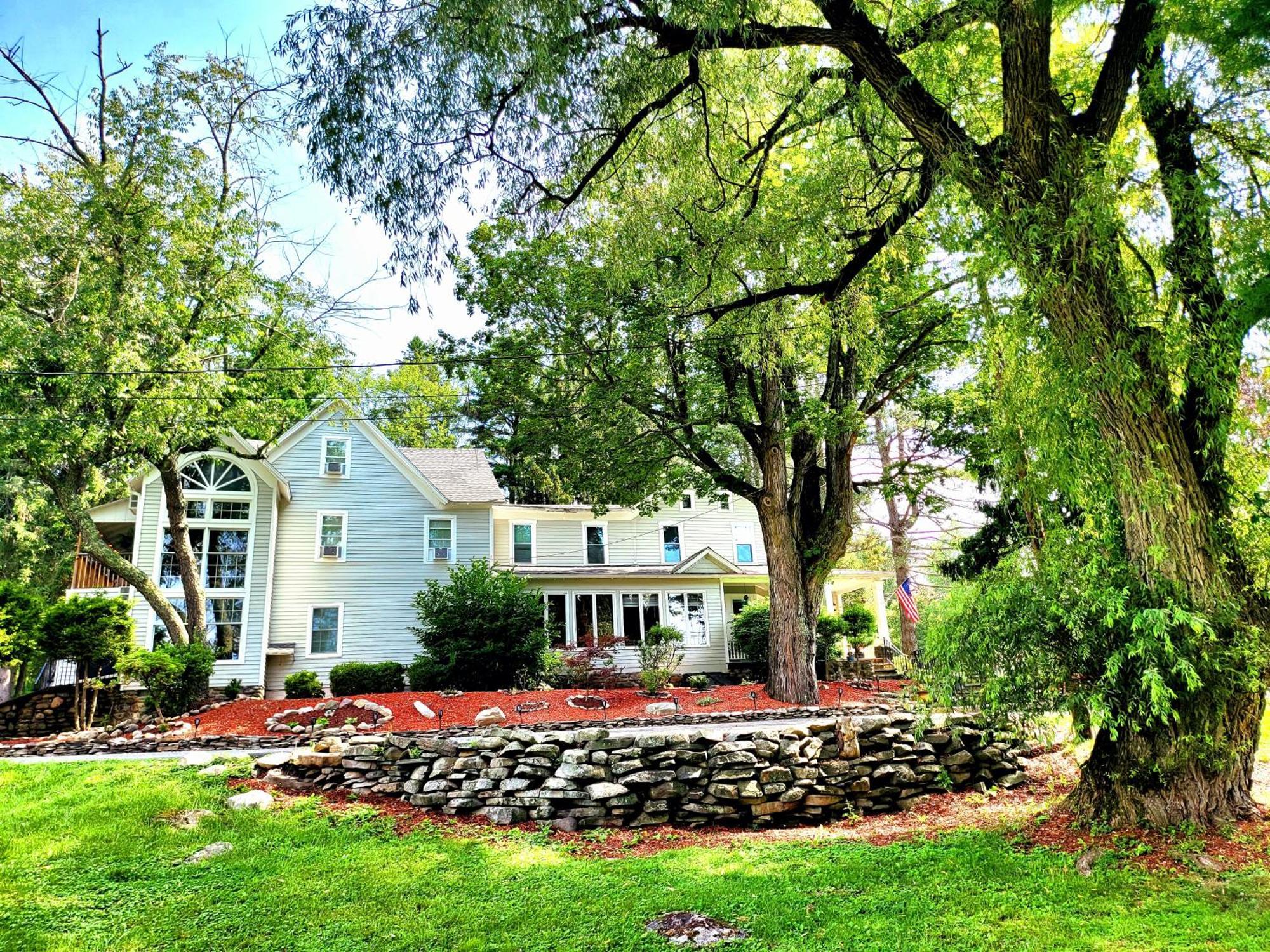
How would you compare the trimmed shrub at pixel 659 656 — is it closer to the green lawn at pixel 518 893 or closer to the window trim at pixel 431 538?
the window trim at pixel 431 538

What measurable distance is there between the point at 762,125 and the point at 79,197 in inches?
510

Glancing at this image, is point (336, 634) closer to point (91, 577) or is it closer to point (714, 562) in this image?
point (91, 577)

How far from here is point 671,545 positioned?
2470cm

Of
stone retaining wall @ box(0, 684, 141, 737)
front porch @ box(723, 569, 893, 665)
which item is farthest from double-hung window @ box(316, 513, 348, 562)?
front porch @ box(723, 569, 893, 665)

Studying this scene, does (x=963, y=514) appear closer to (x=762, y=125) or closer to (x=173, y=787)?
(x=762, y=125)

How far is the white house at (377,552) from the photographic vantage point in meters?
18.3

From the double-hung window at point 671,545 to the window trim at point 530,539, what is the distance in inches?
168

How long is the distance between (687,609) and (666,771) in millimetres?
15515

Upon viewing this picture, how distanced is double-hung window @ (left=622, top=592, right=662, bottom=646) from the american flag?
Result: 7.00m

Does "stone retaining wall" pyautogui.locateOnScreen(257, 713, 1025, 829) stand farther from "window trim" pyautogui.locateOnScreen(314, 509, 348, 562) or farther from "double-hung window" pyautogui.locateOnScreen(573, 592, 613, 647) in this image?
"double-hung window" pyautogui.locateOnScreen(573, 592, 613, 647)

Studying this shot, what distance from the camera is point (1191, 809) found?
5254 millimetres

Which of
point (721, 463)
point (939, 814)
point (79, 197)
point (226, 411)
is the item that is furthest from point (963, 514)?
point (79, 197)

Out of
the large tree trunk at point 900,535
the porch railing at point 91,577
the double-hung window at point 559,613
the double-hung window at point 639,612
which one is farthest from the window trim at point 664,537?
the porch railing at point 91,577

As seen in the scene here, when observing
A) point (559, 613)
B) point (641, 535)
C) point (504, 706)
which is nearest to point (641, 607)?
point (559, 613)
